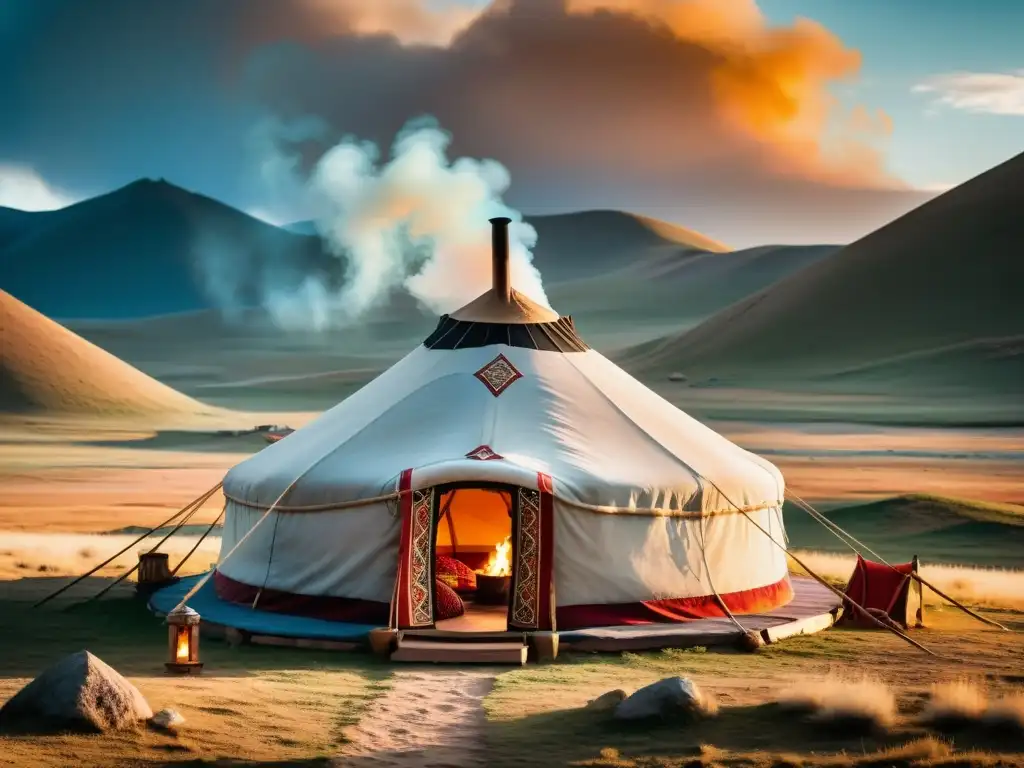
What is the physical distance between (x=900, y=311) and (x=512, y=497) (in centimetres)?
7960

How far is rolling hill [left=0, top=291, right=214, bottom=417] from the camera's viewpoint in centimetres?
6225

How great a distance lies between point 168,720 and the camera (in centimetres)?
954

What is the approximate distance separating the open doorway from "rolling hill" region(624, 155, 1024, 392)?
59.3 m

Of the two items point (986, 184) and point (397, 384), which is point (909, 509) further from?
point (986, 184)

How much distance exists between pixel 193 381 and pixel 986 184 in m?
54.4

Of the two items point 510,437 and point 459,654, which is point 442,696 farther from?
point 510,437

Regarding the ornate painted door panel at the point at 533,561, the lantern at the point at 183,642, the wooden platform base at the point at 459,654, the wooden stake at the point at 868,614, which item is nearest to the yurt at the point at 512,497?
the ornate painted door panel at the point at 533,561

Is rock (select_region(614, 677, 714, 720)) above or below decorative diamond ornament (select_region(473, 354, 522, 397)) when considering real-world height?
below

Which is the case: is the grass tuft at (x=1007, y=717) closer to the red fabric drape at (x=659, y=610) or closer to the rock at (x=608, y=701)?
the rock at (x=608, y=701)

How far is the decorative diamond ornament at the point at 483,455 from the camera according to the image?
44.2 ft

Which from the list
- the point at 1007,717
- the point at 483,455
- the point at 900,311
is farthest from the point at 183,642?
the point at 900,311

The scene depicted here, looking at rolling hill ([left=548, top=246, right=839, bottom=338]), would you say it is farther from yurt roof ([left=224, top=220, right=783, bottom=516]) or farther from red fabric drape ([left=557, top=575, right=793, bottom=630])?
red fabric drape ([left=557, top=575, right=793, bottom=630])

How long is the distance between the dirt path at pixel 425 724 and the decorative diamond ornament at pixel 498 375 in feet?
11.4

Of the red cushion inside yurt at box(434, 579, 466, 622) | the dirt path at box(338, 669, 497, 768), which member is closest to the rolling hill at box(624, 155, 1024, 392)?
the red cushion inside yurt at box(434, 579, 466, 622)
